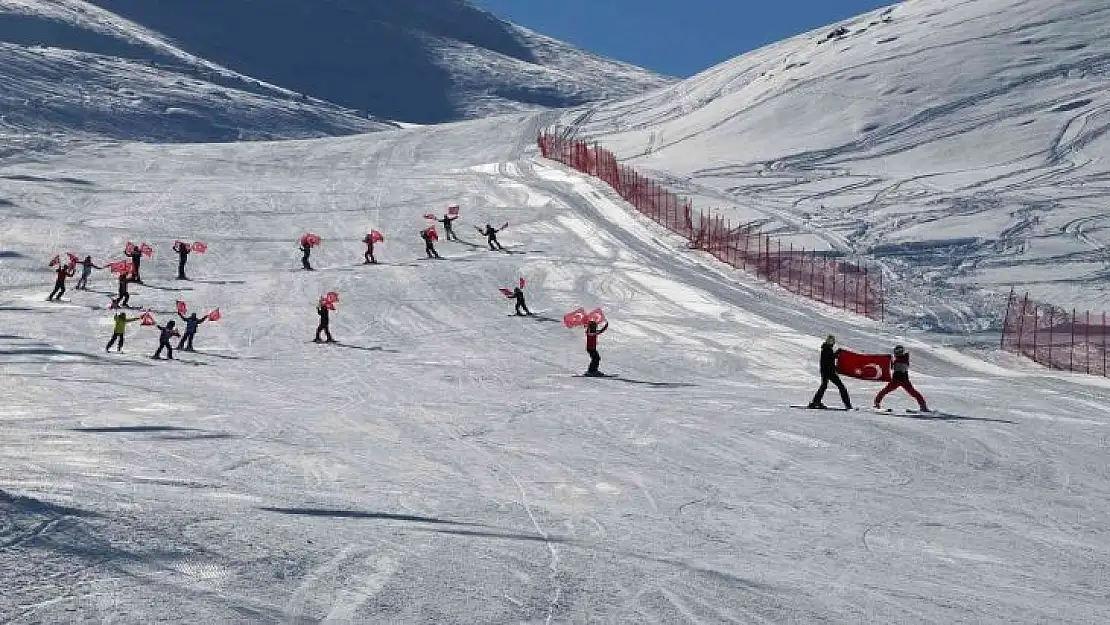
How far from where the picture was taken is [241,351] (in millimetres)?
31047

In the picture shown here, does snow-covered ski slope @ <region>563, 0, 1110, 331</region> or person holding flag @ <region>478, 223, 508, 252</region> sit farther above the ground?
snow-covered ski slope @ <region>563, 0, 1110, 331</region>

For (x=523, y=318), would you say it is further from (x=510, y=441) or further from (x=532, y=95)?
(x=532, y=95)

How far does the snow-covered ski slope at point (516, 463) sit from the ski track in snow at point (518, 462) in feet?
0.18

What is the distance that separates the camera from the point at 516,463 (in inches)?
653

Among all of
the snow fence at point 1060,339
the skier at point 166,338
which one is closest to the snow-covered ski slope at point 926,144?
the snow fence at point 1060,339

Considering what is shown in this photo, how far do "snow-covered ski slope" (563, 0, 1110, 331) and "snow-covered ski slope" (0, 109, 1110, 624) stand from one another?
904cm

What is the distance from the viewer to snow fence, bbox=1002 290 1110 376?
101 feet

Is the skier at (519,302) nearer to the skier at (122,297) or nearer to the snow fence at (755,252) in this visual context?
the snow fence at (755,252)

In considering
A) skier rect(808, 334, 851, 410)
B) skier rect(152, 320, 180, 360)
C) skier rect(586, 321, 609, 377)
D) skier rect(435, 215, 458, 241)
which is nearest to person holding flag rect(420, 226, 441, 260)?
skier rect(435, 215, 458, 241)

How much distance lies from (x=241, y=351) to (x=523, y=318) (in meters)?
8.16

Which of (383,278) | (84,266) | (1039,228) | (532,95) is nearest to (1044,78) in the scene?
(1039,228)

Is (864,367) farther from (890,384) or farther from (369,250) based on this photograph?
(369,250)

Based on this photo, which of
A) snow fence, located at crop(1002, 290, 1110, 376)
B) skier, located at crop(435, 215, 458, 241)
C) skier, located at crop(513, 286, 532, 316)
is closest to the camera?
snow fence, located at crop(1002, 290, 1110, 376)

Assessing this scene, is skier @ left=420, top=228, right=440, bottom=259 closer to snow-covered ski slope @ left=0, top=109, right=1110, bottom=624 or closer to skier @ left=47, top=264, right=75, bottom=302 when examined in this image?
snow-covered ski slope @ left=0, top=109, right=1110, bottom=624
